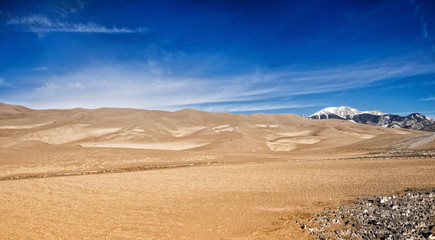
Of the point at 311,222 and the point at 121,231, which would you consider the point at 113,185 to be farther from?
the point at 311,222

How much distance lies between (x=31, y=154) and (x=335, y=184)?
1446 inches

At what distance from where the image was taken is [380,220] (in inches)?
364

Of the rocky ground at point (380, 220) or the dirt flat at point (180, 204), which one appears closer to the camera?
the rocky ground at point (380, 220)

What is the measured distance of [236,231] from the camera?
9.43 meters

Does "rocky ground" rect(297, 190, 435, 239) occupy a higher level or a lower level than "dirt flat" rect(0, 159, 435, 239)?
higher

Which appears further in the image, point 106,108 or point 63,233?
point 106,108

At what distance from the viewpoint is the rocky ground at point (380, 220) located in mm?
8148

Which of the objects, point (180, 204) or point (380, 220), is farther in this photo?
point (180, 204)

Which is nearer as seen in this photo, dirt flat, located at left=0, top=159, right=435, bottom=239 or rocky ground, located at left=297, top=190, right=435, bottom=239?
rocky ground, located at left=297, top=190, right=435, bottom=239

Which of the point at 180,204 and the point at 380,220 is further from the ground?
the point at 380,220

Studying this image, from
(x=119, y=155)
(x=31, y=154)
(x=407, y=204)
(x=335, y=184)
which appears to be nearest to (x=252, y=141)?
(x=119, y=155)

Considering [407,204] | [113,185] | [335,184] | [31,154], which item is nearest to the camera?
[407,204]

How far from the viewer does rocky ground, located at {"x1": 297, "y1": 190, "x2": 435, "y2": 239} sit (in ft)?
26.7

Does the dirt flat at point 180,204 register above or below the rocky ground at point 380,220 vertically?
below
